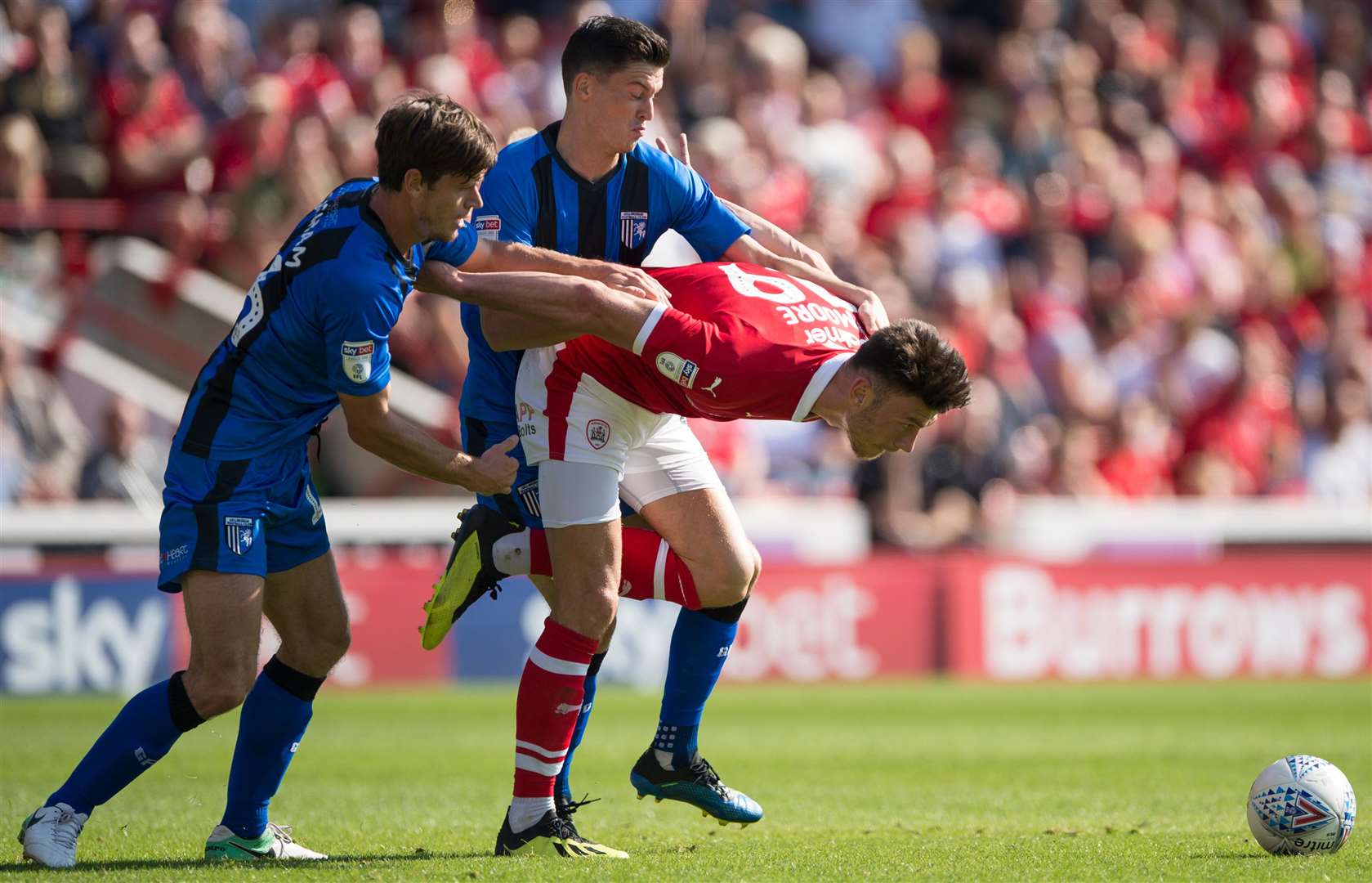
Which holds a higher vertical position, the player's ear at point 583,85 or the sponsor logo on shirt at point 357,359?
the player's ear at point 583,85

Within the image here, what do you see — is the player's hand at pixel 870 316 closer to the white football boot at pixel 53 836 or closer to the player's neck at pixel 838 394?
the player's neck at pixel 838 394

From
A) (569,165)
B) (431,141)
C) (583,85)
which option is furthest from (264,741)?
(583,85)

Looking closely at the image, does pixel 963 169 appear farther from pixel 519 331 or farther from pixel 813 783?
pixel 519 331

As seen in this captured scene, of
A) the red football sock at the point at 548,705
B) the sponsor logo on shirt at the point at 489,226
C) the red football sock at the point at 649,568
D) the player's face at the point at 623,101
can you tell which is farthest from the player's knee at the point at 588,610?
the player's face at the point at 623,101

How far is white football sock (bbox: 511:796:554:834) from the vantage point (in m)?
5.99

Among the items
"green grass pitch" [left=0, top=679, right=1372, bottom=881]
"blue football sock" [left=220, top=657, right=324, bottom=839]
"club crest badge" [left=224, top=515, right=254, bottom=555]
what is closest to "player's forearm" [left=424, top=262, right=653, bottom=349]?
"club crest badge" [left=224, top=515, right=254, bottom=555]

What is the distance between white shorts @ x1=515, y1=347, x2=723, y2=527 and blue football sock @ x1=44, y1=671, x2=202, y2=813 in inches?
53.6

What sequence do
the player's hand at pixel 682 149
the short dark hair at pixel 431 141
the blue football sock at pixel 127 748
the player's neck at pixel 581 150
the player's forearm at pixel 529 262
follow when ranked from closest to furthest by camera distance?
the short dark hair at pixel 431 141 → the blue football sock at pixel 127 748 → the player's forearm at pixel 529 262 → the player's neck at pixel 581 150 → the player's hand at pixel 682 149

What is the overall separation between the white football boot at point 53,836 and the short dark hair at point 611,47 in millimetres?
3023

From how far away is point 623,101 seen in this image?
6379 mm

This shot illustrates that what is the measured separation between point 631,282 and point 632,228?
74cm

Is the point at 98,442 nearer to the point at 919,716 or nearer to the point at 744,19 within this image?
the point at 919,716

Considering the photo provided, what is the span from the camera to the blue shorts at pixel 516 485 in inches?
260

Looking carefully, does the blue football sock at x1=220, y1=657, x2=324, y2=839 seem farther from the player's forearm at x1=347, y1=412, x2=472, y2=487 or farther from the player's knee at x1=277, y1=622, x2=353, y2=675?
the player's forearm at x1=347, y1=412, x2=472, y2=487
